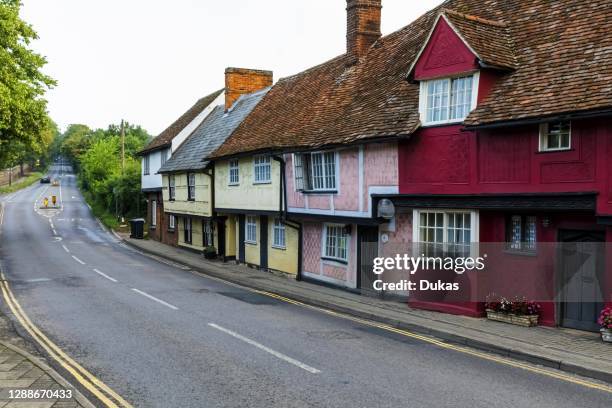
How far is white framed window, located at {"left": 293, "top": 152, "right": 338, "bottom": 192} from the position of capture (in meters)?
19.8

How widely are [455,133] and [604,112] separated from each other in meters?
4.03

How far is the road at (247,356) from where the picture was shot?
852 centimetres

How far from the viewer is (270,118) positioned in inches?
1058

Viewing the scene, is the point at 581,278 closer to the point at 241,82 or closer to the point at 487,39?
the point at 487,39

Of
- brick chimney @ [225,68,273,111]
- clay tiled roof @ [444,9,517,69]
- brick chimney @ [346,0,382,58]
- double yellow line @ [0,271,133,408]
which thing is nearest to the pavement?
clay tiled roof @ [444,9,517,69]

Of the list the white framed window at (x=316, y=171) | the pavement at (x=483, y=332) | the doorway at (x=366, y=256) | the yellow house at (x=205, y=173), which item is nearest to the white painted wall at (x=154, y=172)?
the yellow house at (x=205, y=173)

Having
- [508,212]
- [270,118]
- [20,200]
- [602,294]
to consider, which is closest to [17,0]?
[270,118]

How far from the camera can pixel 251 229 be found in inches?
1079

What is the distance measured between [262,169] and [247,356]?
48.2ft

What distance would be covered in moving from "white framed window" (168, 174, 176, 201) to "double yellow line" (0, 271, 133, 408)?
21833 millimetres

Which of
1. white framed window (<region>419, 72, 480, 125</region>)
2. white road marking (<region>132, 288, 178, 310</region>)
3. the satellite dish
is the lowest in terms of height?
white road marking (<region>132, 288, 178, 310</region>)

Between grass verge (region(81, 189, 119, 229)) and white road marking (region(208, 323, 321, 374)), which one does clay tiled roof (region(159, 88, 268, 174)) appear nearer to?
grass verge (region(81, 189, 119, 229))

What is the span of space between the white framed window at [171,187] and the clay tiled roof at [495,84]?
42.9 feet

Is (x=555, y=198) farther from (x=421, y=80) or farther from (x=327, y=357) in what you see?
(x=327, y=357)
